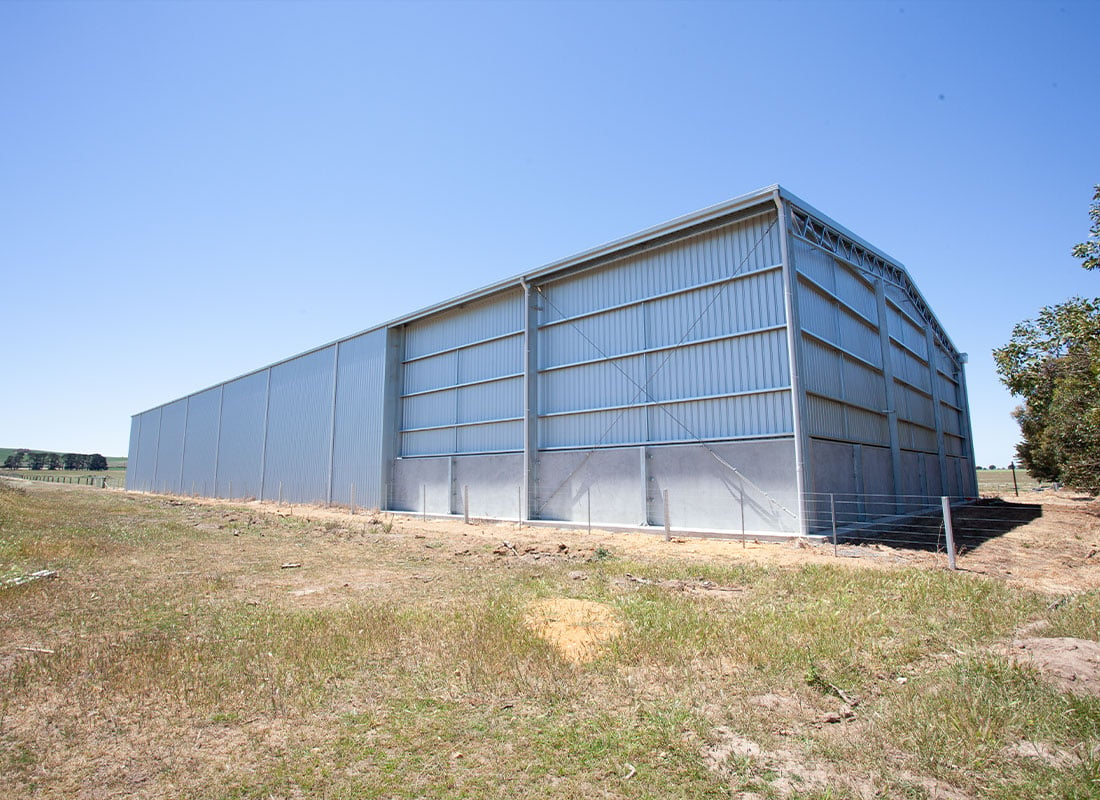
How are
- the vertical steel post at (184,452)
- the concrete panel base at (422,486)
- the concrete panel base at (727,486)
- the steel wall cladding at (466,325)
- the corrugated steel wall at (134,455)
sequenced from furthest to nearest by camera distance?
1. the corrugated steel wall at (134,455)
2. the vertical steel post at (184,452)
3. the concrete panel base at (422,486)
4. the steel wall cladding at (466,325)
5. the concrete panel base at (727,486)

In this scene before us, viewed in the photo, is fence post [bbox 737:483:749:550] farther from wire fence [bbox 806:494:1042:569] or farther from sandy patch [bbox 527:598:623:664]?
sandy patch [bbox 527:598:623:664]

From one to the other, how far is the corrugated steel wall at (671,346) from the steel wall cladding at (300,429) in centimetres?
1820

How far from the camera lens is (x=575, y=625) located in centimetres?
811

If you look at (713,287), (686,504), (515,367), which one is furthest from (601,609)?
(515,367)

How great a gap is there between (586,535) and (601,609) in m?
13.4

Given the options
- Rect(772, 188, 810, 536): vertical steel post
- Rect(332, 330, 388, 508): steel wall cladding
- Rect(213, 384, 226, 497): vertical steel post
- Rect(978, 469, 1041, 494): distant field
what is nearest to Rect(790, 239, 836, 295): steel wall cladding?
Rect(772, 188, 810, 536): vertical steel post

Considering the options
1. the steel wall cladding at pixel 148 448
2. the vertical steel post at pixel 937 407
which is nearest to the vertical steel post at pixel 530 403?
the vertical steel post at pixel 937 407

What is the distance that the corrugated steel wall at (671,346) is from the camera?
2045 cm

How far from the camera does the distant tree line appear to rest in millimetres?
136375

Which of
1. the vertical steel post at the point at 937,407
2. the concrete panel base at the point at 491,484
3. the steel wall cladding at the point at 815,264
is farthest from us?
the vertical steel post at the point at 937,407

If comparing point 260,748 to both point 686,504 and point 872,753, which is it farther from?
point 686,504

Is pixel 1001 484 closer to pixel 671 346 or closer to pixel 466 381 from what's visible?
pixel 671 346

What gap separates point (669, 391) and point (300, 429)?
28.2 m

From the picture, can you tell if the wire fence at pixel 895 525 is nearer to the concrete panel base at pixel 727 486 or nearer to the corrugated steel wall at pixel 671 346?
the concrete panel base at pixel 727 486
